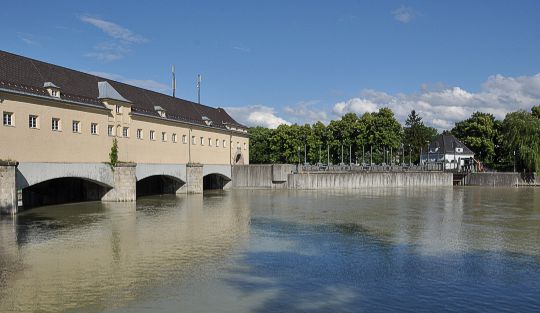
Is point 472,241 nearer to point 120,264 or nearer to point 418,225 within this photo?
point 418,225

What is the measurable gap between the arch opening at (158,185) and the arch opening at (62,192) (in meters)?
9.19

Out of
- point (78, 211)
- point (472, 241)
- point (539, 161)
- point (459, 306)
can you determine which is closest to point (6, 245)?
point (78, 211)

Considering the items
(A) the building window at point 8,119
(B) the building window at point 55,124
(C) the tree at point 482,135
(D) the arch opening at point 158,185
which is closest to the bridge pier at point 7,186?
(A) the building window at point 8,119

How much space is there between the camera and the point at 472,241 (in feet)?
72.2

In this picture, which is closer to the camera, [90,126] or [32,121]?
[32,121]

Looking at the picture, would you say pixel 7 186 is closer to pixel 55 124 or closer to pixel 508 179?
pixel 55 124

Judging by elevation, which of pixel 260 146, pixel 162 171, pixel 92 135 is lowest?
pixel 162 171

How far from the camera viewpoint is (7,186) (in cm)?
2956

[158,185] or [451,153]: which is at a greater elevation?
[451,153]

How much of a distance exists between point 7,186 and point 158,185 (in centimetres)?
2680

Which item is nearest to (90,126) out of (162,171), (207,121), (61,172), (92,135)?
(92,135)

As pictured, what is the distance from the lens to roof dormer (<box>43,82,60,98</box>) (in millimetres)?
35875

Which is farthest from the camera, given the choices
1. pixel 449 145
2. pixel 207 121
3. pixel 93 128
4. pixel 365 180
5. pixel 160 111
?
pixel 449 145

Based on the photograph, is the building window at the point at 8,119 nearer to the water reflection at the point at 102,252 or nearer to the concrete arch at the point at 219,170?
the water reflection at the point at 102,252
